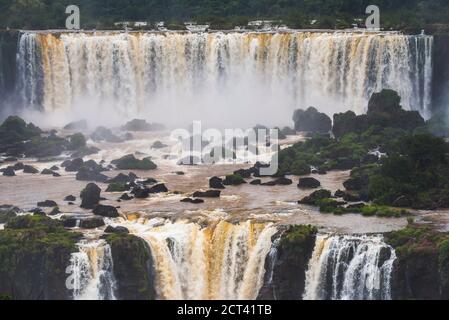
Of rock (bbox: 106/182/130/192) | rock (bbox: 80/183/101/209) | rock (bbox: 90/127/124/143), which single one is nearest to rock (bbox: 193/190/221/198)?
rock (bbox: 106/182/130/192)

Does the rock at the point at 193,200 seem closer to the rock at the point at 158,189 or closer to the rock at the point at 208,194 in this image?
the rock at the point at 208,194

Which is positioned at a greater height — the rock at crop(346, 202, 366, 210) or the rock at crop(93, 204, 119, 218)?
the rock at crop(346, 202, 366, 210)

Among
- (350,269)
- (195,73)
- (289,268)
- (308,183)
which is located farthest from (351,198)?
(195,73)

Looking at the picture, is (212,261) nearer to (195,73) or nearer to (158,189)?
(158,189)

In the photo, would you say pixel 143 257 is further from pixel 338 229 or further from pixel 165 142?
pixel 165 142

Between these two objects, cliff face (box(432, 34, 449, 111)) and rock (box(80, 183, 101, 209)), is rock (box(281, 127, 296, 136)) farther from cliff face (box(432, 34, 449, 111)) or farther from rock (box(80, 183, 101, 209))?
rock (box(80, 183, 101, 209))
